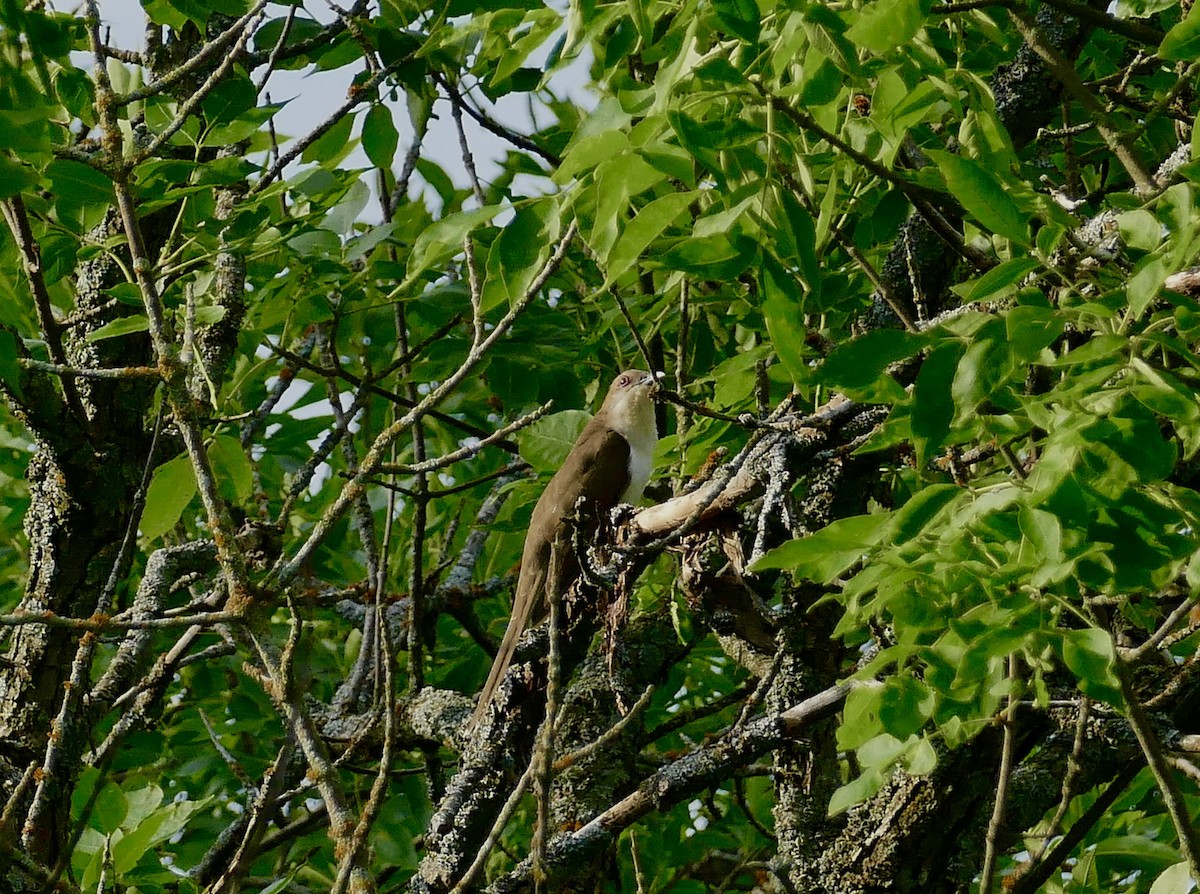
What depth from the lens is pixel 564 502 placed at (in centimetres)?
450

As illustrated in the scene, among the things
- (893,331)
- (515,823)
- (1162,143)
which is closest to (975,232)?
(893,331)

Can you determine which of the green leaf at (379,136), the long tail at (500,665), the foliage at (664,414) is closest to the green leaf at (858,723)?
the foliage at (664,414)

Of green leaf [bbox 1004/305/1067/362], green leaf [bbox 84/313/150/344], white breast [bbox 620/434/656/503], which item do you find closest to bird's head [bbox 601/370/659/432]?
white breast [bbox 620/434/656/503]

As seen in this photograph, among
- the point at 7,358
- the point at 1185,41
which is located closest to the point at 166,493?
the point at 7,358

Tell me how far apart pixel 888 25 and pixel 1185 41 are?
0.49m

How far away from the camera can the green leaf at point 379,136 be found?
12.0 ft

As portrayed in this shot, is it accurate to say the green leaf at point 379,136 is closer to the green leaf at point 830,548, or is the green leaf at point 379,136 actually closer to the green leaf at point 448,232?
the green leaf at point 448,232

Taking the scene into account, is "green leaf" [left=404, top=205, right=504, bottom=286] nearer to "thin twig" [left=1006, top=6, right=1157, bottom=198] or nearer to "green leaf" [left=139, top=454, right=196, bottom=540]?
"thin twig" [left=1006, top=6, right=1157, bottom=198]

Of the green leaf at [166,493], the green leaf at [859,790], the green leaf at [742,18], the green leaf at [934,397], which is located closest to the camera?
the green leaf at [742,18]

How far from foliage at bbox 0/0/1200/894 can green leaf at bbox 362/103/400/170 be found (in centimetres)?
1

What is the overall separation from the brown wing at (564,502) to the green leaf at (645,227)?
2.23 m

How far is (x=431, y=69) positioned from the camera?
3902mm

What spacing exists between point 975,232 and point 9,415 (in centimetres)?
325

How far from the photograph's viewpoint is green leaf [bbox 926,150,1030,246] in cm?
183
